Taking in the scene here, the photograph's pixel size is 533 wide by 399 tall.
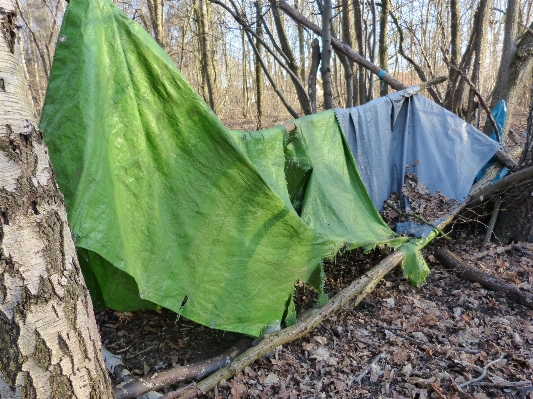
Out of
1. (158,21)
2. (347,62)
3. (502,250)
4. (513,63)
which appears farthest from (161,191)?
(158,21)

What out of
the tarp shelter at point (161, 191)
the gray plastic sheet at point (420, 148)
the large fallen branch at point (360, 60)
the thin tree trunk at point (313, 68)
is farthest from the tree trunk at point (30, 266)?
the large fallen branch at point (360, 60)

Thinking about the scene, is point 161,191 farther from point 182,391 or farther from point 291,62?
point 291,62

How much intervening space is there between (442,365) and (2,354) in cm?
232

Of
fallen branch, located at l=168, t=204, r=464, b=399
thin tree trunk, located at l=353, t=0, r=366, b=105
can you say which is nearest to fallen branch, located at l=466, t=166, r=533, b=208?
fallen branch, located at l=168, t=204, r=464, b=399

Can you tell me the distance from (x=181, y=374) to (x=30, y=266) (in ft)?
4.31

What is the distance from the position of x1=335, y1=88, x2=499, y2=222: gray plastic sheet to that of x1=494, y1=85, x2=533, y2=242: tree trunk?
1.49 ft

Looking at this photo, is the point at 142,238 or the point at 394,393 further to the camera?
the point at 394,393

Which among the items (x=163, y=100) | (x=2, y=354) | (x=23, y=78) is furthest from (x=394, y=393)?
(x=23, y=78)

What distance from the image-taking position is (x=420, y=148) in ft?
14.4

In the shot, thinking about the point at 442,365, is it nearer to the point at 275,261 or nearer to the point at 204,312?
the point at 275,261

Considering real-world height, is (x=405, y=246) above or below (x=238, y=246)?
below

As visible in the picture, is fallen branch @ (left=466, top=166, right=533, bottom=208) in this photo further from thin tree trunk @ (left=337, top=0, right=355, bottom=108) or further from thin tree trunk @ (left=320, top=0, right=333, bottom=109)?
thin tree trunk @ (left=337, top=0, right=355, bottom=108)

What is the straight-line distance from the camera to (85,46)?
1920mm

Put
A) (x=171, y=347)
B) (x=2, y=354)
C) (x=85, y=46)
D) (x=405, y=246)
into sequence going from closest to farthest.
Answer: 1. (x=2, y=354)
2. (x=85, y=46)
3. (x=171, y=347)
4. (x=405, y=246)
